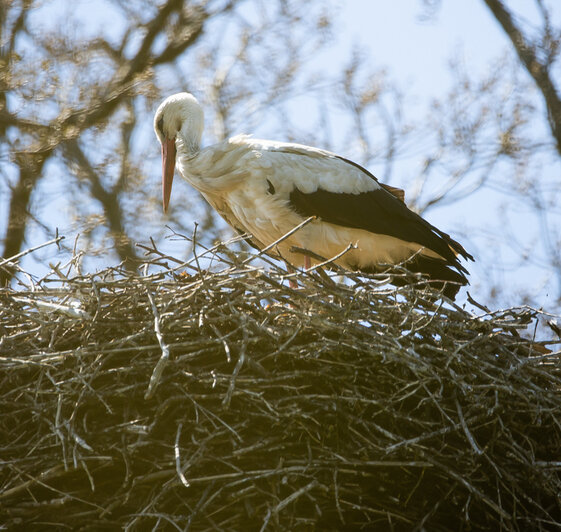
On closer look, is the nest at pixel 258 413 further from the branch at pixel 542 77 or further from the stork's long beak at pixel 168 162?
the branch at pixel 542 77

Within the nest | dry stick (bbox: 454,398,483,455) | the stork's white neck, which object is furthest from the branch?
dry stick (bbox: 454,398,483,455)

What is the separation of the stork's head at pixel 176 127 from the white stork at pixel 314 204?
4.0 inches

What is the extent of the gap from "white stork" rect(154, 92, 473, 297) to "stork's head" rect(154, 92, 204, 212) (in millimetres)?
102

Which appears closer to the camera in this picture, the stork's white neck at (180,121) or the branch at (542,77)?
the stork's white neck at (180,121)

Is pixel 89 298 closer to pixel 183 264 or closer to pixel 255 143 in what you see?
pixel 183 264

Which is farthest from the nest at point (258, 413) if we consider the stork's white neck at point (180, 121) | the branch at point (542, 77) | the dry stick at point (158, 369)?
the branch at point (542, 77)

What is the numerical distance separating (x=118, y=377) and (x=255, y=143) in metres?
2.15

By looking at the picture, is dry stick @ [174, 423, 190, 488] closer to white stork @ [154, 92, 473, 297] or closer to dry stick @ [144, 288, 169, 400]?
dry stick @ [144, 288, 169, 400]

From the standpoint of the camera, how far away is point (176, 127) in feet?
18.7

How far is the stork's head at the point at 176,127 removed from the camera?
5645 millimetres

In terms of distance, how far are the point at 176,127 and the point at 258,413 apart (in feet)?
8.74

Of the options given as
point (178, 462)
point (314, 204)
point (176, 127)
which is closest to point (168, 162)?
point (176, 127)

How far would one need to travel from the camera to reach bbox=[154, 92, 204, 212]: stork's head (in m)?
5.64

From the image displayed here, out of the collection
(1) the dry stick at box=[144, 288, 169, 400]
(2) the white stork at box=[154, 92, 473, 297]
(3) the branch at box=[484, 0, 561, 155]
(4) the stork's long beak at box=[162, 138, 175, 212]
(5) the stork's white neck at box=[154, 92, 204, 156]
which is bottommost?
(1) the dry stick at box=[144, 288, 169, 400]
